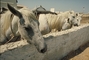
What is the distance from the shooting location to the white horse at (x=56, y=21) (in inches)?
200

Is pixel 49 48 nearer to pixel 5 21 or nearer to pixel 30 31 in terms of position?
pixel 30 31

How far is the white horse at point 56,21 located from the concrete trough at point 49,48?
65 centimetres

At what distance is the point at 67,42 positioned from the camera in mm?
5234

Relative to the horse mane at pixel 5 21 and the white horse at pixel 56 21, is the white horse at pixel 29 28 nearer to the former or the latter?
the horse mane at pixel 5 21

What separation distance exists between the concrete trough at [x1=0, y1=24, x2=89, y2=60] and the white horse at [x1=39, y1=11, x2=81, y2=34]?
2.12 ft

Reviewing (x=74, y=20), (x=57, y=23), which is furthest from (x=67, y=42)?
(x=74, y=20)

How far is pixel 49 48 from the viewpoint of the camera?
4152 millimetres

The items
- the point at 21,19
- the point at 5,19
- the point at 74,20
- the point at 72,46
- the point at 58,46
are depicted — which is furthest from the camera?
the point at 74,20

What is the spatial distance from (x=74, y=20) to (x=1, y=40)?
18.7 feet

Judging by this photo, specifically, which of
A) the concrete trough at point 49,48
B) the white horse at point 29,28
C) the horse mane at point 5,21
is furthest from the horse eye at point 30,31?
the horse mane at point 5,21

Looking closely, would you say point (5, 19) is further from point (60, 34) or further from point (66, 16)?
point (66, 16)

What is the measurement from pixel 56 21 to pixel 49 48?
2.59 m

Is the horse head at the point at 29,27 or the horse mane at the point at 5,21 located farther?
the horse mane at the point at 5,21

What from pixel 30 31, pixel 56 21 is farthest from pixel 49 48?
pixel 56 21
